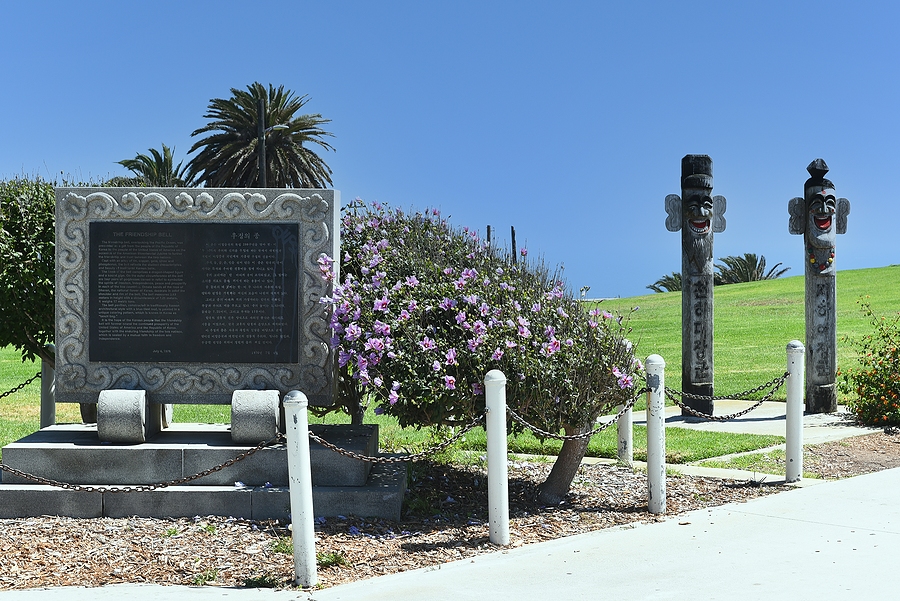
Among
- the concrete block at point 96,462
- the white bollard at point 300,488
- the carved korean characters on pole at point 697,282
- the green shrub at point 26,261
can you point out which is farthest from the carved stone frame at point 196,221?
the carved korean characters on pole at point 697,282

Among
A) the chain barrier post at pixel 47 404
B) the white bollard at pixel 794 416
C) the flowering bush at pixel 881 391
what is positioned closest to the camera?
the white bollard at pixel 794 416

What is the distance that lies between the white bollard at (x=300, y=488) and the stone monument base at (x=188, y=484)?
1.56 meters

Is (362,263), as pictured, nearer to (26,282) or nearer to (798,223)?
(26,282)

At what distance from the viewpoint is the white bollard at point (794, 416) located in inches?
348

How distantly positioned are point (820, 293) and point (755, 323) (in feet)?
57.3

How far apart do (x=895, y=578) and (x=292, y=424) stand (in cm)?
396

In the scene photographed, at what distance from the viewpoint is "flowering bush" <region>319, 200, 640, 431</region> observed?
733 centimetres

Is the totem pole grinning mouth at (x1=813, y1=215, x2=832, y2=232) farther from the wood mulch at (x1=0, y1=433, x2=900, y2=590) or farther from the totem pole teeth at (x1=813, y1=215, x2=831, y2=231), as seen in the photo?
the wood mulch at (x1=0, y1=433, x2=900, y2=590)

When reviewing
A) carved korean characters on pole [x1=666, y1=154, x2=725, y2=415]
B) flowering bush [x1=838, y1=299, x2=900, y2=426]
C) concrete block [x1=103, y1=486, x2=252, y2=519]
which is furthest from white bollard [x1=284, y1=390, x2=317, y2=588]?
flowering bush [x1=838, y1=299, x2=900, y2=426]

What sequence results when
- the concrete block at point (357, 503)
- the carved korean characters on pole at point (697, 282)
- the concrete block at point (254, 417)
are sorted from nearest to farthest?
the concrete block at point (357, 503) → the concrete block at point (254, 417) → the carved korean characters on pole at point (697, 282)

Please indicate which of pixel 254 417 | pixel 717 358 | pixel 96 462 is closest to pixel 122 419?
pixel 96 462

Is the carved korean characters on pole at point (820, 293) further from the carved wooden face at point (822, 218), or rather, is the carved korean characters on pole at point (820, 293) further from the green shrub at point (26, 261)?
the green shrub at point (26, 261)

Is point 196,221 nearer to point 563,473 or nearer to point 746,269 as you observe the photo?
point 563,473

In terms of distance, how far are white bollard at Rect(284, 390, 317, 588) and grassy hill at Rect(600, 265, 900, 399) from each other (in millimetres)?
6671
